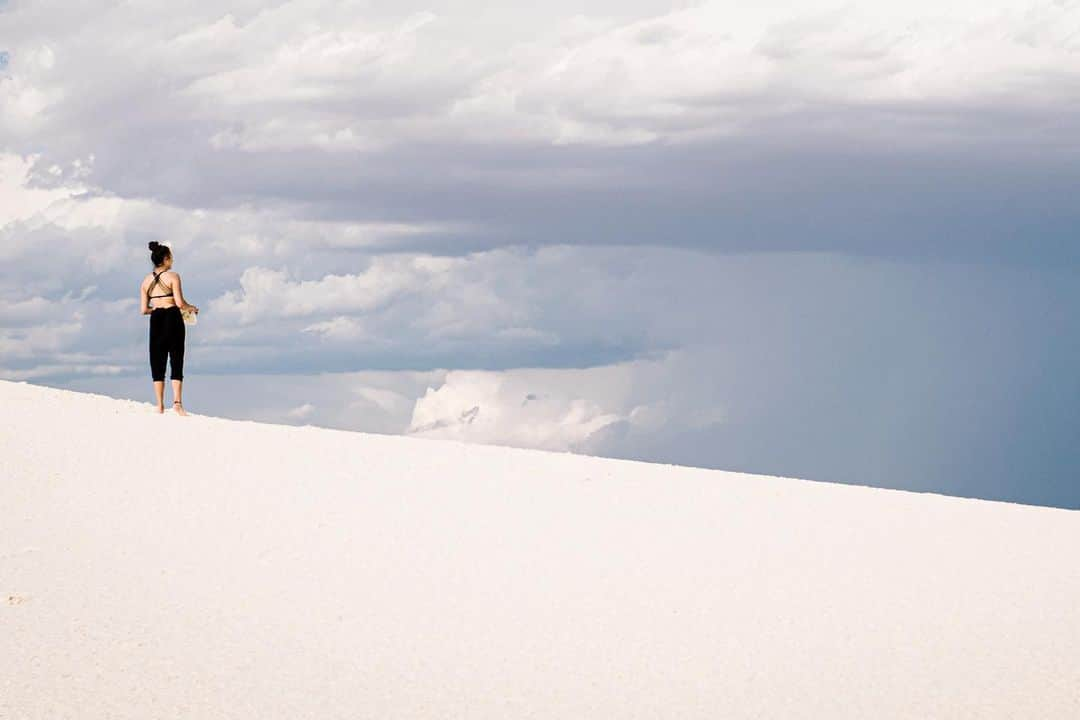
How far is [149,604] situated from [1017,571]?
9.87 m

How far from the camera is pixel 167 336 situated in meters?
20.4

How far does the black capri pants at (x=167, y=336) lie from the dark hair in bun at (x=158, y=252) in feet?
2.33

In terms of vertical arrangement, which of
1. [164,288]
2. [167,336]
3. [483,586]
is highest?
[164,288]

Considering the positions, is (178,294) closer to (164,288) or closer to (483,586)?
(164,288)

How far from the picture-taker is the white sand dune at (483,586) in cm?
1061

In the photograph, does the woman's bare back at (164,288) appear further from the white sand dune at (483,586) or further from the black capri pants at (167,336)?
the white sand dune at (483,586)

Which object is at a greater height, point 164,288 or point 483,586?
point 164,288

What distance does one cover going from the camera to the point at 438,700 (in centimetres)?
1024

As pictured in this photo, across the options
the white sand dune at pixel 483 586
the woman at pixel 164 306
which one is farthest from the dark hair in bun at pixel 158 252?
the white sand dune at pixel 483 586

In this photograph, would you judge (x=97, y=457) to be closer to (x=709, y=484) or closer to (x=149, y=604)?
(x=149, y=604)

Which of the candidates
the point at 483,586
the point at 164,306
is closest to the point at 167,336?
the point at 164,306

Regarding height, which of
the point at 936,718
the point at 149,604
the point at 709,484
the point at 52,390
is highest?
the point at 52,390

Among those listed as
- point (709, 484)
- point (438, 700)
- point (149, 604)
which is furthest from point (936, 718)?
point (709, 484)

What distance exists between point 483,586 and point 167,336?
28.7 feet
